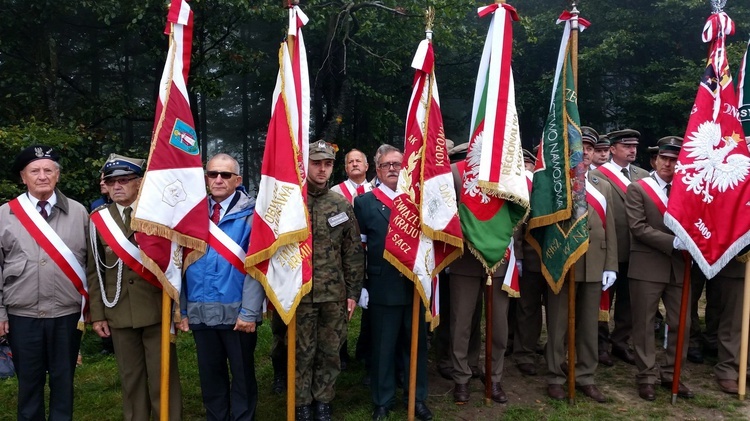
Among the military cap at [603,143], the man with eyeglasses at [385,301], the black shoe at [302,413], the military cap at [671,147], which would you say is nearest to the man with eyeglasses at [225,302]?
the black shoe at [302,413]

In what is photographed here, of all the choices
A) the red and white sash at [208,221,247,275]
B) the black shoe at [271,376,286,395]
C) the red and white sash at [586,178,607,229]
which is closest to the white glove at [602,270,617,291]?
the red and white sash at [586,178,607,229]

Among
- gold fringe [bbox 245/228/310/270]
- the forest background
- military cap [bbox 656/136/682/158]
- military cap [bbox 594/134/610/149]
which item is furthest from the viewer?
the forest background

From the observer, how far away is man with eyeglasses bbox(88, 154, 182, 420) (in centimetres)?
368

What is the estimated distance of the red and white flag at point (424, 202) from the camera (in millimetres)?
4062

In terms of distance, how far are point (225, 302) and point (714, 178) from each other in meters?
4.05

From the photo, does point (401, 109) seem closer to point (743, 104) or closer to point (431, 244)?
point (743, 104)

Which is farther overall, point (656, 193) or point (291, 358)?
point (656, 193)

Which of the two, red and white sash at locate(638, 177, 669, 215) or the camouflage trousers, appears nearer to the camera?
the camouflage trousers

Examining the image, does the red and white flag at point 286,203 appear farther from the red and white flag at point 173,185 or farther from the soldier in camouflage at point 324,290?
the red and white flag at point 173,185

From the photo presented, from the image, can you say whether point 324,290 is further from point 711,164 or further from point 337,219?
point 711,164

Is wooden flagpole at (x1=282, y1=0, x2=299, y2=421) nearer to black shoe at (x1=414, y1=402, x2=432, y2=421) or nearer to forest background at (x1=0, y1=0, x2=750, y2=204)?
black shoe at (x1=414, y1=402, x2=432, y2=421)

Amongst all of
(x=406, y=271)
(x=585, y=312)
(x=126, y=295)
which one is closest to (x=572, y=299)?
(x=585, y=312)

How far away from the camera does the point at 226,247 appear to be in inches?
145

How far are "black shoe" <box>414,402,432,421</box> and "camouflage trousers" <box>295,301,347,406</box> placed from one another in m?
0.69
